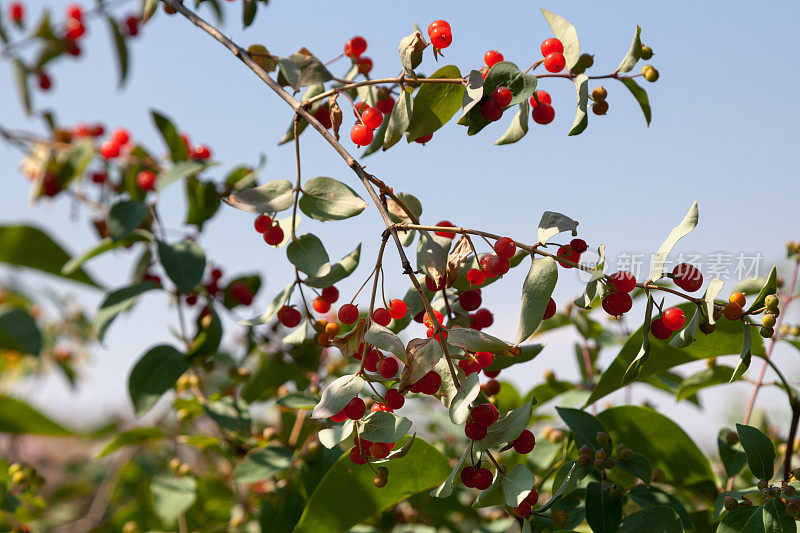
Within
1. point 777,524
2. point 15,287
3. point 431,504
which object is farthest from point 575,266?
point 15,287

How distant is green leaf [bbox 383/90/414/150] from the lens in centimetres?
91

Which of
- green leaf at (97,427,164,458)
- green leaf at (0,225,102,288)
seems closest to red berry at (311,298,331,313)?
green leaf at (0,225,102,288)

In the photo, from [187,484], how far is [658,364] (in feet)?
3.50

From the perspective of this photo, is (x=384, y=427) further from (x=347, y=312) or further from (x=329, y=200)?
(x=329, y=200)

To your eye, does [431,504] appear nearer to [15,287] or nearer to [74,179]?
[74,179]

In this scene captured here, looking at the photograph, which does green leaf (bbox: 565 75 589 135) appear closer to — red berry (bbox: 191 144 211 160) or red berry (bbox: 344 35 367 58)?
red berry (bbox: 344 35 367 58)

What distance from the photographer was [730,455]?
1112 millimetres

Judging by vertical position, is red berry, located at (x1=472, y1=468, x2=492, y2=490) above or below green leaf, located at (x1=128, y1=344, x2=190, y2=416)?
above

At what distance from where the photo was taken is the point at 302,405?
3.68 feet

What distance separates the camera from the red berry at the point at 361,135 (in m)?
0.95

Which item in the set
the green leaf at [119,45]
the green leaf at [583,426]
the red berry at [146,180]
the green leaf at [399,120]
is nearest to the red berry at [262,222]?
the green leaf at [399,120]

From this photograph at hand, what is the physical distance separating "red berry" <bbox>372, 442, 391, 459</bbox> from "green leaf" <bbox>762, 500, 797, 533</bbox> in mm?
524

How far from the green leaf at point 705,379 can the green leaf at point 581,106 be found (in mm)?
575

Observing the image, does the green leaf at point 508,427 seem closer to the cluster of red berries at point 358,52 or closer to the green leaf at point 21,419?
the green leaf at point 21,419
